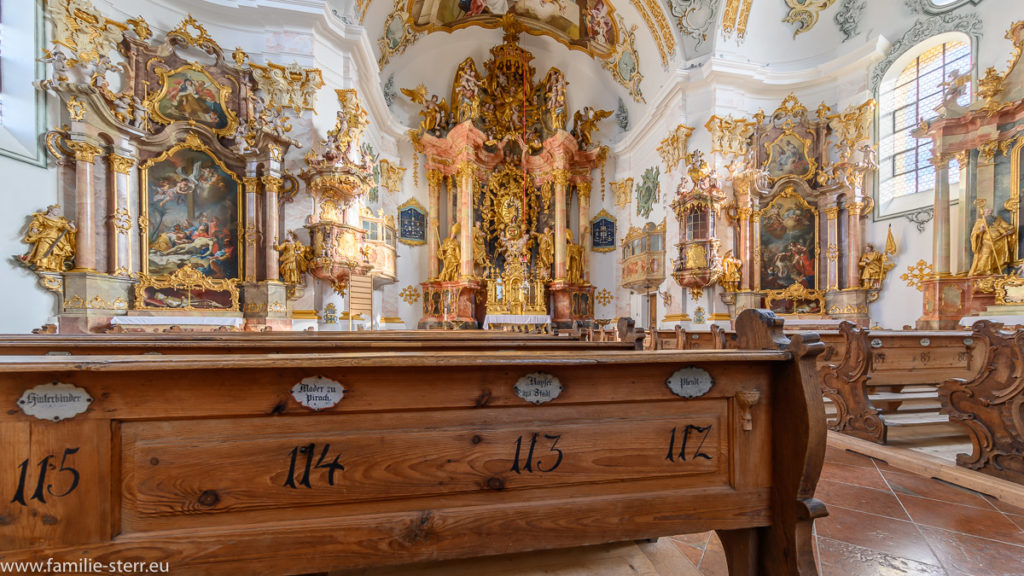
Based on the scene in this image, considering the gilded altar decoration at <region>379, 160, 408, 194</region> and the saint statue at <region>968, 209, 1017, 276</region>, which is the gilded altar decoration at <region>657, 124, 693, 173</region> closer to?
the saint statue at <region>968, 209, 1017, 276</region>

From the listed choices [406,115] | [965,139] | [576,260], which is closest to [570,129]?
[576,260]

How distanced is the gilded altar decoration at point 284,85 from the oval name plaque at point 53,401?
7.46 metres

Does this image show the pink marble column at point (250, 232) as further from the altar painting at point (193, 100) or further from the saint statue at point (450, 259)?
the saint statue at point (450, 259)

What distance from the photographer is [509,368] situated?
1.47 m

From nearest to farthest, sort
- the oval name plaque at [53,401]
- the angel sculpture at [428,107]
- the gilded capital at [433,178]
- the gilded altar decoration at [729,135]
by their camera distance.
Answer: the oval name plaque at [53,401]
the gilded altar decoration at [729,135]
the angel sculpture at [428,107]
the gilded capital at [433,178]

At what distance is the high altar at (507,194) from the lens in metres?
12.6

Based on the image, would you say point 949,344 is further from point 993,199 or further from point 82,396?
point 82,396

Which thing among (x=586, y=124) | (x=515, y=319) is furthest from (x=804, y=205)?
(x=515, y=319)

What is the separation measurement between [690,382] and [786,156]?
10.9 m

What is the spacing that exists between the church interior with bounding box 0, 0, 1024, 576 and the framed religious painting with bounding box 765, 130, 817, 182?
0.32 ft

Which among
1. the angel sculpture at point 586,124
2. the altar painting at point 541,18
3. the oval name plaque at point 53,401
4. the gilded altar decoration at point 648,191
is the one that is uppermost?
the altar painting at point 541,18

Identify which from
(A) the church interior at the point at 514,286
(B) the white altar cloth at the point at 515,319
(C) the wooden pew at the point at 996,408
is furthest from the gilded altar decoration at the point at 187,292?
(C) the wooden pew at the point at 996,408

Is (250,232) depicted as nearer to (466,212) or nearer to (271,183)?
(271,183)

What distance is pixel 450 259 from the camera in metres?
12.6
